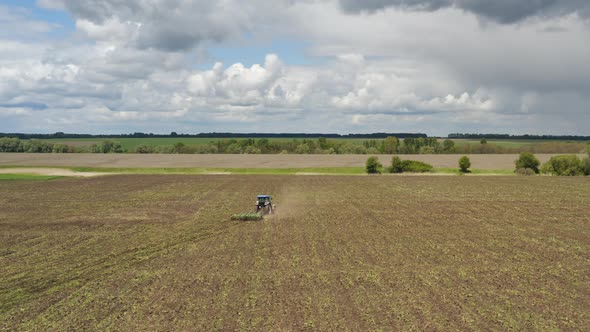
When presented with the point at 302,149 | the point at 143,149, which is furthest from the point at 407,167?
the point at 143,149

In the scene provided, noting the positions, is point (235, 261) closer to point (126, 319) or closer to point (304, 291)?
point (304, 291)

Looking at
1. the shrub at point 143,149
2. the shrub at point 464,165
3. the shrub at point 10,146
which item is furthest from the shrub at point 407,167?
the shrub at point 10,146

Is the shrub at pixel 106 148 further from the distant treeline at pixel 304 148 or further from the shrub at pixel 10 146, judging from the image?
the shrub at pixel 10 146

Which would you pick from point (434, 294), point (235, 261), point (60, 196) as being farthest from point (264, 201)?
point (60, 196)

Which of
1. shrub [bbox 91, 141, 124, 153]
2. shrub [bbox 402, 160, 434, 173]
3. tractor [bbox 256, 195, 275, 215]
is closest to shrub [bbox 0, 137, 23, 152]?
shrub [bbox 91, 141, 124, 153]

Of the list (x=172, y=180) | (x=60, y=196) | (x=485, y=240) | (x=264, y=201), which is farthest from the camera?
(x=172, y=180)

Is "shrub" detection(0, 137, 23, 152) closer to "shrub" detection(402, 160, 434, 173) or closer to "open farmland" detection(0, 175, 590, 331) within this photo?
"open farmland" detection(0, 175, 590, 331)

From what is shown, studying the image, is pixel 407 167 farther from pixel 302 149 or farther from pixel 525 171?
pixel 302 149
